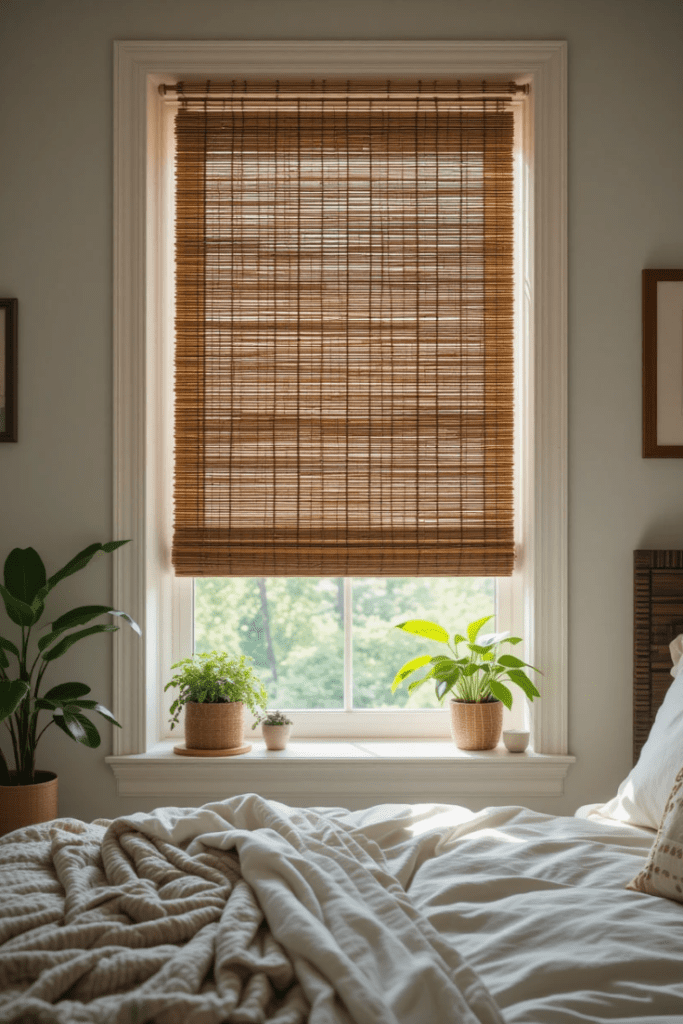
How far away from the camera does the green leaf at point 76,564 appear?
8.23 ft

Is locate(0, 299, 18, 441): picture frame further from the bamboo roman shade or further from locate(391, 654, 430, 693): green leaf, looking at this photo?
locate(391, 654, 430, 693): green leaf

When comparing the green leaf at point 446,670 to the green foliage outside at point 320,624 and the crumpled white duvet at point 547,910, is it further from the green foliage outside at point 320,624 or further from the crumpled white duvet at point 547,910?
the crumpled white duvet at point 547,910

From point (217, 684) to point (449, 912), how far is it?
1.52m

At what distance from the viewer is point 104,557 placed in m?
2.78

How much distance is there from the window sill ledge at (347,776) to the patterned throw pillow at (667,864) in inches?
50.4

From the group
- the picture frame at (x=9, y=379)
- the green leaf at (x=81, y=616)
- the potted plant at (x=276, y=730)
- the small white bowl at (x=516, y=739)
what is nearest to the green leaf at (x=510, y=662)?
the small white bowl at (x=516, y=739)

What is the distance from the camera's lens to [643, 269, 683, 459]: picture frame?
9.11ft

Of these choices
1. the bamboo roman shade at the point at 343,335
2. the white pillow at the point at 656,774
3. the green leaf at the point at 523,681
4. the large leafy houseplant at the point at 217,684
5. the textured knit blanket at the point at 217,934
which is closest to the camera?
the textured knit blanket at the point at 217,934

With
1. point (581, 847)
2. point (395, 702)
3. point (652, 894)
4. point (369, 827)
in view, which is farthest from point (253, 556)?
point (652, 894)

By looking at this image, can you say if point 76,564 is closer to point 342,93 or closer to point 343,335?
point 343,335

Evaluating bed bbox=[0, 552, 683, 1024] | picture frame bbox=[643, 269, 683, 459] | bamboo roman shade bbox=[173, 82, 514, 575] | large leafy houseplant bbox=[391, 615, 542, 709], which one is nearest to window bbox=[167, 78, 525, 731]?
bamboo roman shade bbox=[173, 82, 514, 575]

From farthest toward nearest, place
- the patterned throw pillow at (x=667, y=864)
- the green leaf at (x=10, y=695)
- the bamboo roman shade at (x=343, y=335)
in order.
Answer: the bamboo roman shade at (x=343, y=335) < the green leaf at (x=10, y=695) < the patterned throw pillow at (x=667, y=864)

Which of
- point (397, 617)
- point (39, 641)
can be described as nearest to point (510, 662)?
point (397, 617)

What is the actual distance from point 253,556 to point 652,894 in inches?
68.8
